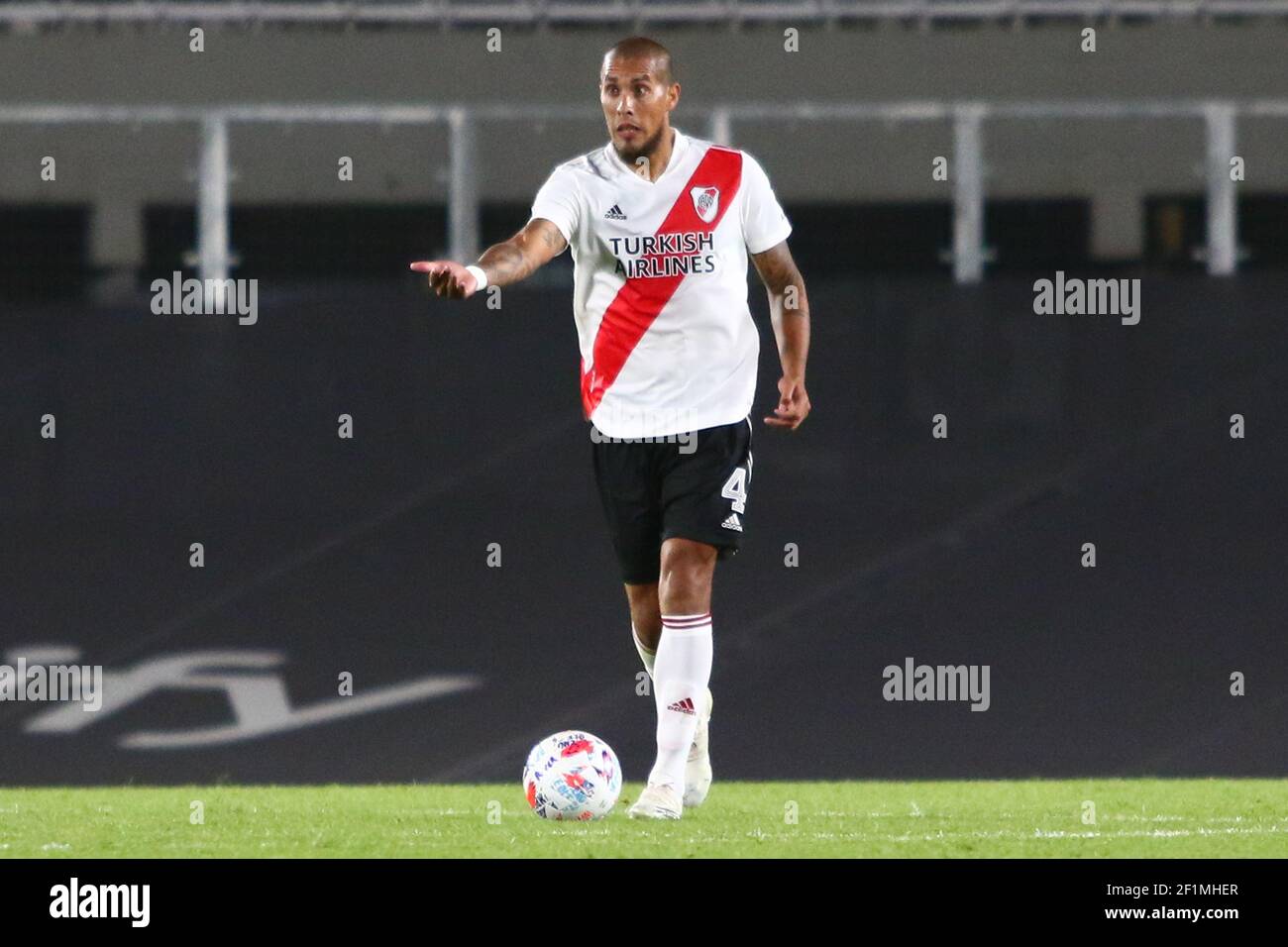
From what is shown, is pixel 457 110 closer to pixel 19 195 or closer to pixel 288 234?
pixel 288 234

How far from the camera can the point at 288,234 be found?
33.0 feet

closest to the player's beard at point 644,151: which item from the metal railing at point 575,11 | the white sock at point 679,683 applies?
the white sock at point 679,683

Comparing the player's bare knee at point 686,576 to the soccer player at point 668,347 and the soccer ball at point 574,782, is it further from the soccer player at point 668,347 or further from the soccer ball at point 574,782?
the soccer ball at point 574,782

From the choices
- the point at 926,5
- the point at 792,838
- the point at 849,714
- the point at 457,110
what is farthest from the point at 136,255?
the point at 792,838

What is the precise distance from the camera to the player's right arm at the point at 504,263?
503cm

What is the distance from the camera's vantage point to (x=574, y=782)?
5.70 m

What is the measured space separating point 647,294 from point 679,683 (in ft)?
3.38

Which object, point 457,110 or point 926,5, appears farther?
point 926,5

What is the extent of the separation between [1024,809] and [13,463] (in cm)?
499

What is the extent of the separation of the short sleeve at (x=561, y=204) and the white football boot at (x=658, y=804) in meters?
1.44

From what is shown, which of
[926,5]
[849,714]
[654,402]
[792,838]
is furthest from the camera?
[926,5]

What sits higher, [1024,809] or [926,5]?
[926,5]

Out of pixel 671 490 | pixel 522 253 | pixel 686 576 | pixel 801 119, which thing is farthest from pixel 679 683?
pixel 801 119

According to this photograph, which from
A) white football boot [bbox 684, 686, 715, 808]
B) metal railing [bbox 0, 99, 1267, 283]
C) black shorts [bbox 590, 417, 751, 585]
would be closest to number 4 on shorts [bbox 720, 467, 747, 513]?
black shorts [bbox 590, 417, 751, 585]
